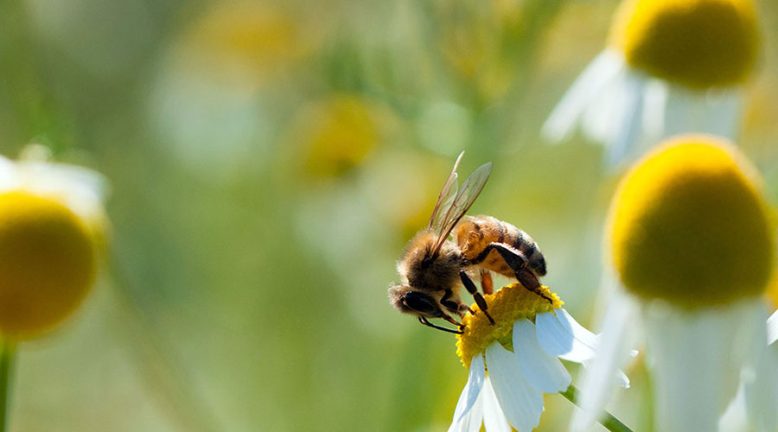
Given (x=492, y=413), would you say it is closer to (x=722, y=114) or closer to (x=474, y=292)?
(x=474, y=292)

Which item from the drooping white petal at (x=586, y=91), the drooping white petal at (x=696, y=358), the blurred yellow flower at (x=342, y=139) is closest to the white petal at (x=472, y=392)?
the drooping white petal at (x=696, y=358)

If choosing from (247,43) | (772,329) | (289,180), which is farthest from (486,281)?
(247,43)

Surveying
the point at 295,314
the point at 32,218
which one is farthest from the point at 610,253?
the point at 295,314

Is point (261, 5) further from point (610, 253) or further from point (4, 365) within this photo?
point (610, 253)

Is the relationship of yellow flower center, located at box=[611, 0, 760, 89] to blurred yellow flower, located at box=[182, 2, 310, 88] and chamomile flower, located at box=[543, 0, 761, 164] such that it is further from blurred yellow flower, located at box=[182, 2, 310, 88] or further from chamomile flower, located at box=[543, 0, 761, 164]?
blurred yellow flower, located at box=[182, 2, 310, 88]

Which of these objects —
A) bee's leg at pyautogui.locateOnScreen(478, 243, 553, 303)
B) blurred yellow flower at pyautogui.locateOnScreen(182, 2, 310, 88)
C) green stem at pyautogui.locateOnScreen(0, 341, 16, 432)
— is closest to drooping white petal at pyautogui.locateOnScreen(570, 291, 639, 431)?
bee's leg at pyautogui.locateOnScreen(478, 243, 553, 303)

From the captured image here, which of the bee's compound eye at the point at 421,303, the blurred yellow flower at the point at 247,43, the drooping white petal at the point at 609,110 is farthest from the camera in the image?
the blurred yellow flower at the point at 247,43

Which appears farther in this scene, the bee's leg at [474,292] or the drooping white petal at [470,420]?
the bee's leg at [474,292]

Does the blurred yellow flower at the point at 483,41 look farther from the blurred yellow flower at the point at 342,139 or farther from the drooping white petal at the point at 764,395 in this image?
the drooping white petal at the point at 764,395
